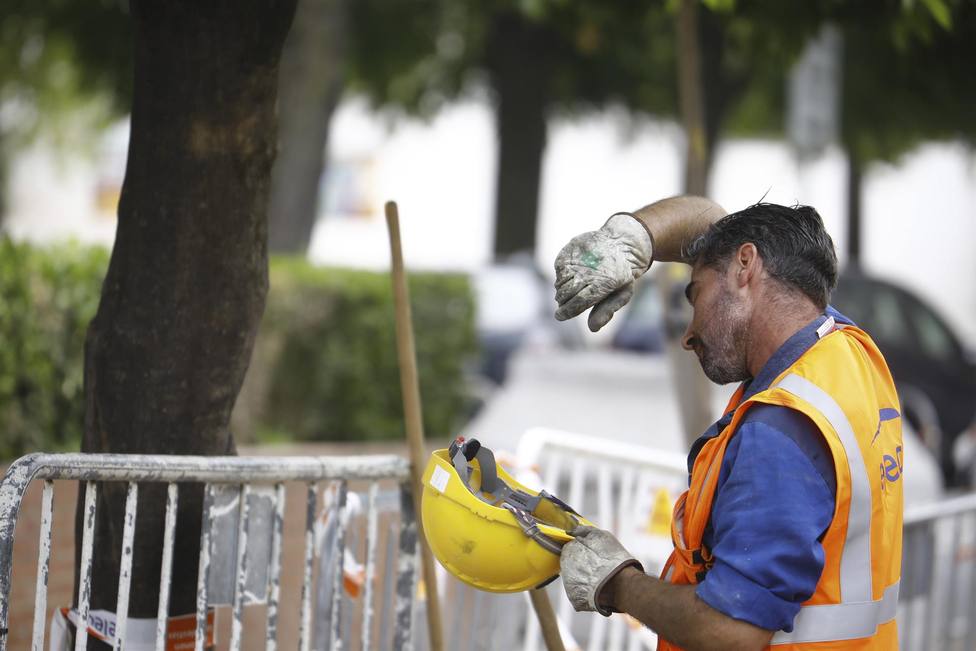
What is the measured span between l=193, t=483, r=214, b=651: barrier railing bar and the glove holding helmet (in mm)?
950

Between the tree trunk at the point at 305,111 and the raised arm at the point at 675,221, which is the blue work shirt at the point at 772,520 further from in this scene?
the tree trunk at the point at 305,111

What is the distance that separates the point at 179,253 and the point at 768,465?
1584 millimetres

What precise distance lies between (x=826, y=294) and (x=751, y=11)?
3033 mm

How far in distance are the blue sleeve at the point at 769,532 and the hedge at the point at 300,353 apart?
17.3 feet

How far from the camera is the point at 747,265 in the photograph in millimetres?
2404

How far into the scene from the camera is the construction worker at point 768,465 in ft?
6.98

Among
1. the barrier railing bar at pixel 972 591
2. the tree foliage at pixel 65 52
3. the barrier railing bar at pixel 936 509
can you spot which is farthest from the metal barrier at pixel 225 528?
the tree foliage at pixel 65 52

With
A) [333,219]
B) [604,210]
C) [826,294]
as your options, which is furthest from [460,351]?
[333,219]

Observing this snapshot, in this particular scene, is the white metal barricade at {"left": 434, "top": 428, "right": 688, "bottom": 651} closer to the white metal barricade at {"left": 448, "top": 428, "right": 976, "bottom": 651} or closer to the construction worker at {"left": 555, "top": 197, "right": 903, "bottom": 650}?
the white metal barricade at {"left": 448, "top": 428, "right": 976, "bottom": 651}

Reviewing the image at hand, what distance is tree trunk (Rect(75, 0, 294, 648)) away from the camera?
292 centimetres

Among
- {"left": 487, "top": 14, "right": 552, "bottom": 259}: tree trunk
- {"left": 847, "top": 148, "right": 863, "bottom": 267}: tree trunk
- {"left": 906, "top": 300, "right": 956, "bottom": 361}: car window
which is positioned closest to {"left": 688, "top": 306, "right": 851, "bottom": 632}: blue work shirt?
{"left": 906, "top": 300, "right": 956, "bottom": 361}: car window

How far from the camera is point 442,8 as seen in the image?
16734 mm

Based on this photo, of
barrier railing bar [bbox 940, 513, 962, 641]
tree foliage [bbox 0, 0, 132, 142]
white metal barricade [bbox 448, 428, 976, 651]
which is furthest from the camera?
tree foliage [bbox 0, 0, 132, 142]

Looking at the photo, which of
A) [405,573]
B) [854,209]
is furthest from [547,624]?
[854,209]
